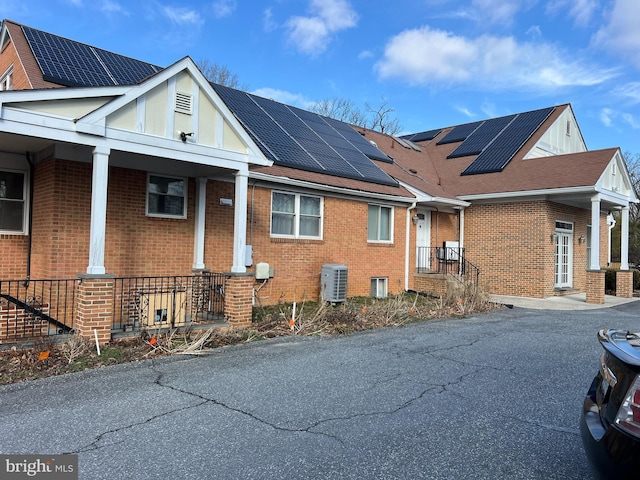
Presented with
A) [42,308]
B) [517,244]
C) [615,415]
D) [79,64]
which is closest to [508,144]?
[517,244]

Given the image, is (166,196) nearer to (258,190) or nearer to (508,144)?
(258,190)

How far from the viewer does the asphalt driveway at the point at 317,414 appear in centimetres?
347

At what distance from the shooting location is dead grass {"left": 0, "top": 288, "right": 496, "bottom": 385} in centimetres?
595

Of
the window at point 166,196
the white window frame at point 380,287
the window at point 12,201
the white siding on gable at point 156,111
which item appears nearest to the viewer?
the white siding on gable at point 156,111

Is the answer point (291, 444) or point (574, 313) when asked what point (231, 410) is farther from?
point (574, 313)

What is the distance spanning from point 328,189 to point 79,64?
253 inches

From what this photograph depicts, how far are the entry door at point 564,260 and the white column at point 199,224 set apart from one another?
40.8ft

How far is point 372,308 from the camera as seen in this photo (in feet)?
34.7

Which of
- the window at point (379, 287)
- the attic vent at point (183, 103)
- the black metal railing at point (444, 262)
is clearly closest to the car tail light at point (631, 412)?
the attic vent at point (183, 103)

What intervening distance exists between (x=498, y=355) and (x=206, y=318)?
5.24 meters

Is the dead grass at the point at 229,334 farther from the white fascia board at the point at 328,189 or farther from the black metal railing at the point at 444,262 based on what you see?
the black metal railing at the point at 444,262

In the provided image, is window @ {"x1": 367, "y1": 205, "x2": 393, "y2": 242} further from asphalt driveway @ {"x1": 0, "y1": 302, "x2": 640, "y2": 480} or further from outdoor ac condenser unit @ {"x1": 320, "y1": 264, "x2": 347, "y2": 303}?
asphalt driveway @ {"x1": 0, "y1": 302, "x2": 640, "y2": 480}

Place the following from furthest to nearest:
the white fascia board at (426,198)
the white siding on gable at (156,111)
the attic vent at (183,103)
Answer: the white fascia board at (426,198), the attic vent at (183,103), the white siding on gable at (156,111)

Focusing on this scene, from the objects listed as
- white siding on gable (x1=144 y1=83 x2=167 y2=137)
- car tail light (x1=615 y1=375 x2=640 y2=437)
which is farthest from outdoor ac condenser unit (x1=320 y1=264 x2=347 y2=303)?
car tail light (x1=615 y1=375 x2=640 y2=437)
